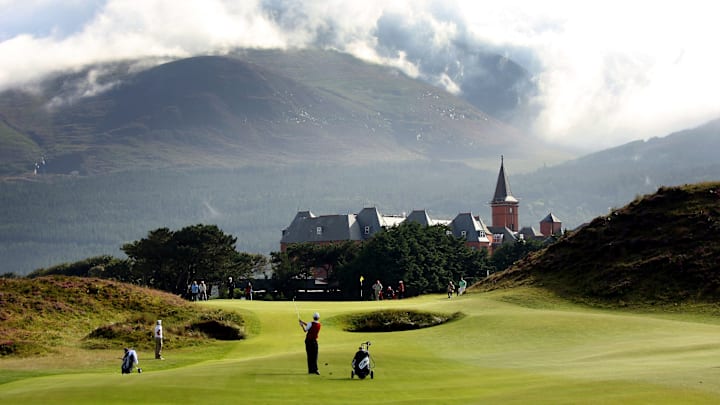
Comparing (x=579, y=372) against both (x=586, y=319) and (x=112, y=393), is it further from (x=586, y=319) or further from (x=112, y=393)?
(x=586, y=319)

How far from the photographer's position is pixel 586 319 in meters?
45.6

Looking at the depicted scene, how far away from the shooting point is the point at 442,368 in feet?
106

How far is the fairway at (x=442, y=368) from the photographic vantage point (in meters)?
24.8

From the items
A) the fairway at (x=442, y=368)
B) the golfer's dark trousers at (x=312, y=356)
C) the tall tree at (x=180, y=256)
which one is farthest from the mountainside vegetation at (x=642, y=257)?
the tall tree at (x=180, y=256)

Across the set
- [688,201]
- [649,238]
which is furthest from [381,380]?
[688,201]

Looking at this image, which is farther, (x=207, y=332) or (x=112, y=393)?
(x=207, y=332)

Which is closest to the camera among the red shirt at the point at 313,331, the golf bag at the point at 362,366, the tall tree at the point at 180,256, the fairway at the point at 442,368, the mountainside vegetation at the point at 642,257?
the fairway at the point at 442,368

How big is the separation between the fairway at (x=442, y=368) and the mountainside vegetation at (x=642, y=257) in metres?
5.96

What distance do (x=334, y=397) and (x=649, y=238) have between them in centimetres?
4185

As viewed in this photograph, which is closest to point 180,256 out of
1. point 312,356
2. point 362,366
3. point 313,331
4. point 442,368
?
point 442,368

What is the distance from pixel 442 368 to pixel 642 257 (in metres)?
32.0

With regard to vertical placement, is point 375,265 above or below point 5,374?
above

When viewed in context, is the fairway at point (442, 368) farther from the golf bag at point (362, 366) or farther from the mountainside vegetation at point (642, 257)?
the mountainside vegetation at point (642, 257)

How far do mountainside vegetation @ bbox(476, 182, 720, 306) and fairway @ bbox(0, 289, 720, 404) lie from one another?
19.6 ft
